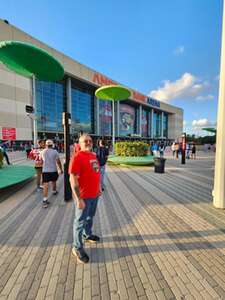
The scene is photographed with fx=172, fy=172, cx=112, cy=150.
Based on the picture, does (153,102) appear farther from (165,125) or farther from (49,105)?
(49,105)

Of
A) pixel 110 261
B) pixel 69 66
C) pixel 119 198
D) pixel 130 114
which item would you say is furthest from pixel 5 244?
pixel 130 114

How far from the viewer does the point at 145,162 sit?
476 inches

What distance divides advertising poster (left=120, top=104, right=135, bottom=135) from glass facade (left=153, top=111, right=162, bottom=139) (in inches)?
640

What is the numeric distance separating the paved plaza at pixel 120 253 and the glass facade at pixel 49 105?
32414 millimetres

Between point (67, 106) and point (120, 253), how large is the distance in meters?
39.1

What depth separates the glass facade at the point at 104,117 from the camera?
153 ft

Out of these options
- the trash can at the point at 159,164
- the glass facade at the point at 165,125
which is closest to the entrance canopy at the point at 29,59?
the trash can at the point at 159,164

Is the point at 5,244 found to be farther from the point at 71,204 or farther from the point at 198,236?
the point at 198,236

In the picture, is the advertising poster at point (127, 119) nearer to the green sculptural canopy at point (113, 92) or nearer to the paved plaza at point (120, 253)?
the green sculptural canopy at point (113, 92)

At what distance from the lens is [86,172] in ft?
8.32

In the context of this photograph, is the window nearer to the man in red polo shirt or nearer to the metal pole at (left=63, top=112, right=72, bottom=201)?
the metal pole at (left=63, top=112, right=72, bottom=201)

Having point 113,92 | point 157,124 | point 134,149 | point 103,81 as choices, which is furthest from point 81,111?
point 157,124

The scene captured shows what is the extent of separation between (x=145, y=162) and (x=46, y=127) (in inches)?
1125

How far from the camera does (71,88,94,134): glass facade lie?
40.8 m
